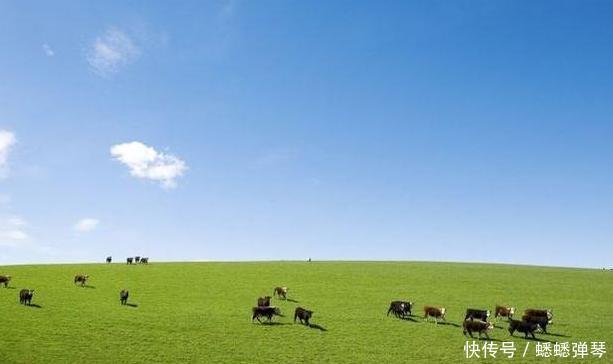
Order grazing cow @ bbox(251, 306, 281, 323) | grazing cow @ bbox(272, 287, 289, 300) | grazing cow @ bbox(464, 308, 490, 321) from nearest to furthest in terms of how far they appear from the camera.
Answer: grazing cow @ bbox(251, 306, 281, 323) → grazing cow @ bbox(464, 308, 490, 321) → grazing cow @ bbox(272, 287, 289, 300)

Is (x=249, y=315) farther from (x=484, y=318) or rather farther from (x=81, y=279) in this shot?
(x=81, y=279)

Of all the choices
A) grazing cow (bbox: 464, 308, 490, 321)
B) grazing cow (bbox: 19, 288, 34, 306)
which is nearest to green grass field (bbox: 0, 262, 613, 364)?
grazing cow (bbox: 19, 288, 34, 306)

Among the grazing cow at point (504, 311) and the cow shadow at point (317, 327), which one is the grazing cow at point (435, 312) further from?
the cow shadow at point (317, 327)

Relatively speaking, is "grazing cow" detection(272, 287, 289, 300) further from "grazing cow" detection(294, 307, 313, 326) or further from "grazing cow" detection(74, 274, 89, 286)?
"grazing cow" detection(74, 274, 89, 286)

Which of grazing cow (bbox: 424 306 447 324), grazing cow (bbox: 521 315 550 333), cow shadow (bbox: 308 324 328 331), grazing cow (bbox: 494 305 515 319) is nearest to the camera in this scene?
cow shadow (bbox: 308 324 328 331)

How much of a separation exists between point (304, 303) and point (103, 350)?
57.6ft

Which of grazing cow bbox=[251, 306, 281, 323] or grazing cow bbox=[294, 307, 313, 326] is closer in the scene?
grazing cow bbox=[294, 307, 313, 326]

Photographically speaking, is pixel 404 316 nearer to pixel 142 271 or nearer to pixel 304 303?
pixel 304 303

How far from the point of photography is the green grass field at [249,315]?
90.5ft

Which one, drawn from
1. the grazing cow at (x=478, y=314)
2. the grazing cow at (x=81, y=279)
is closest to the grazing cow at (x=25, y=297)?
A: the grazing cow at (x=81, y=279)

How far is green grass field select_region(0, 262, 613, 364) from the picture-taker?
1086 inches

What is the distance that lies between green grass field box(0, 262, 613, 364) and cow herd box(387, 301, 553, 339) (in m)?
0.70

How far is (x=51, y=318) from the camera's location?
33938mm

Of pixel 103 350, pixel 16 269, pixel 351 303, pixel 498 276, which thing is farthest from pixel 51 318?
pixel 498 276
